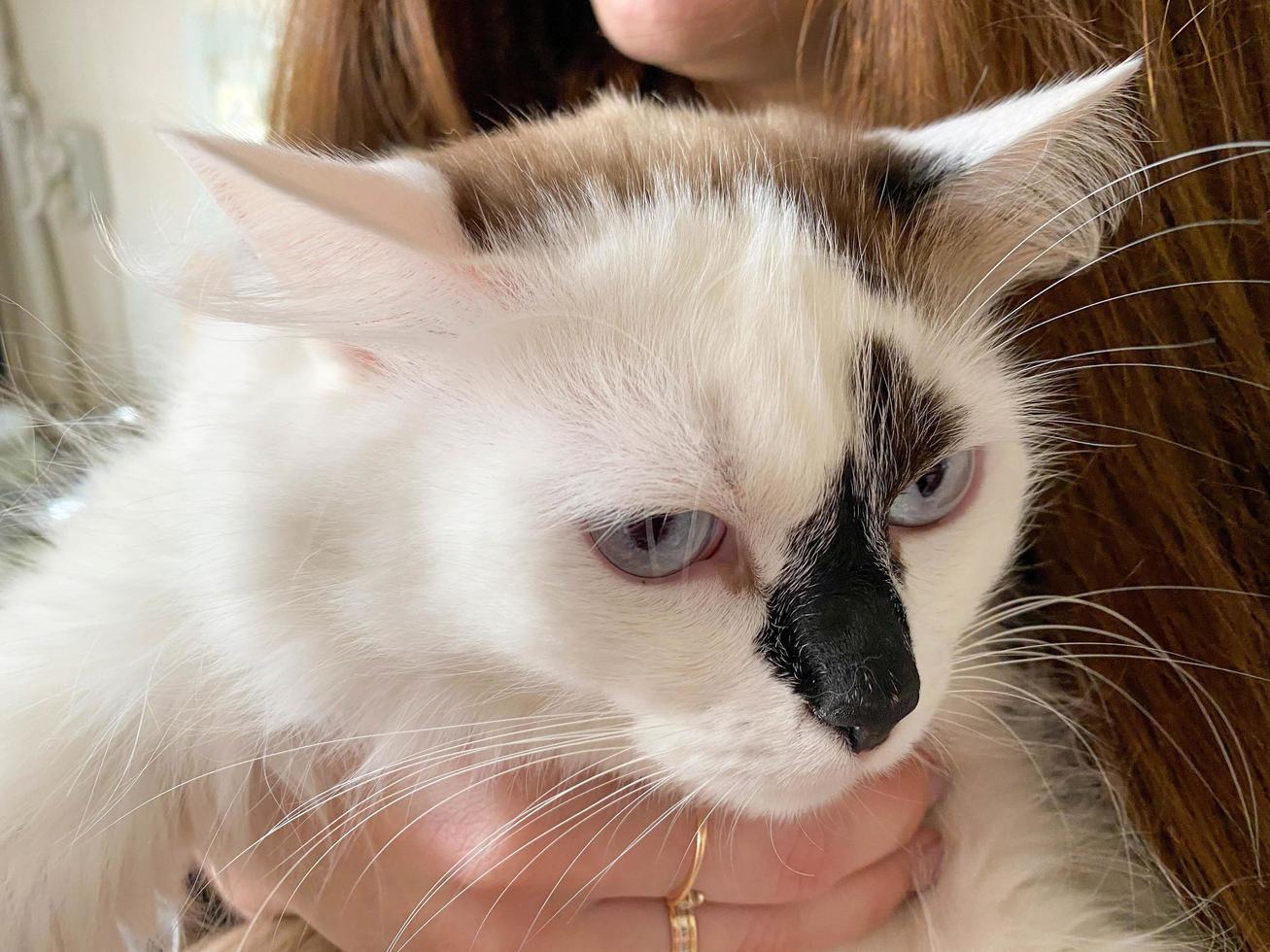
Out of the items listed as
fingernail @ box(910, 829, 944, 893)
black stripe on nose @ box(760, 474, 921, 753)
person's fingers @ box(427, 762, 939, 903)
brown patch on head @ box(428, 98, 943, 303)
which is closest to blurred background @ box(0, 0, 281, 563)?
Result: brown patch on head @ box(428, 98, 943, 303)

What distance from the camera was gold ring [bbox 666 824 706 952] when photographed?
83cm

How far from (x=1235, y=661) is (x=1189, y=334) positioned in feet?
0.95

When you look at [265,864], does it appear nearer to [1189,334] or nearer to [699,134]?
[699,134]

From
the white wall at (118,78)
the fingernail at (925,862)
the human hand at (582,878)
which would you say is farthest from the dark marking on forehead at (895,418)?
the white wall at (118,78)

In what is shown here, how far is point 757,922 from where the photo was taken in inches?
33.0

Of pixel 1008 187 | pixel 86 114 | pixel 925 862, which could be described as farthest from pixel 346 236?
pixel 86 114

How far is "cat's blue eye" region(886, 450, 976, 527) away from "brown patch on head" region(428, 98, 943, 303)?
0.47 ft

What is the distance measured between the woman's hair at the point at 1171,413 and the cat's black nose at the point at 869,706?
312mm

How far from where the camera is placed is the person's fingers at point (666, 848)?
798mm

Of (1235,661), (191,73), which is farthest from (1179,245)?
(191,73)

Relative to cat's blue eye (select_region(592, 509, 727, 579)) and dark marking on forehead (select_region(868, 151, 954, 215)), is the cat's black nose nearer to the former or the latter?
cat's blue eye (select_region(592, 509, 727, 579))

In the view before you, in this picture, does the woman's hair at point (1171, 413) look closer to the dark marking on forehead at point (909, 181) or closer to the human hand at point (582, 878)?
the dark marking on forehead at point (909, 181)

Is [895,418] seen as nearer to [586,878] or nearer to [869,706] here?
[869,706]

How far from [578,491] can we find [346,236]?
0.21 metres
